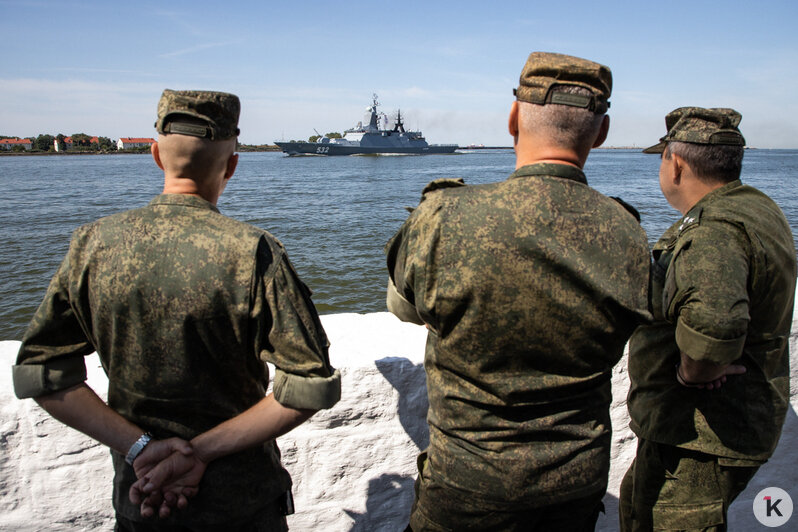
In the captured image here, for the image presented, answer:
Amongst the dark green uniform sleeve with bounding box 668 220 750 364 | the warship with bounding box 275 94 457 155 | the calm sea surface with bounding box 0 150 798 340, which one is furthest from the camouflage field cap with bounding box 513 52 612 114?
the warship with bounding box 275 94 457 155

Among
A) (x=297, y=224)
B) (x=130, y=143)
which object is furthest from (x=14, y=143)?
(x=297, y=224)

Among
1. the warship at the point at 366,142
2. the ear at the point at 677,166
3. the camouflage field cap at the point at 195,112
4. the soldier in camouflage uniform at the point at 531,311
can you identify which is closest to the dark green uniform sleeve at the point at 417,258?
the soldier in camouflage uniform at the point at 531,311

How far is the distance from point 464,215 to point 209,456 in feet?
2.43

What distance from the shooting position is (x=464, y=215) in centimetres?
114

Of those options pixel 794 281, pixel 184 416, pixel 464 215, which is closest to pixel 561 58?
pixel 464 215

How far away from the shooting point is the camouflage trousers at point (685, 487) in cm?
144

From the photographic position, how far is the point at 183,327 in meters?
1.07

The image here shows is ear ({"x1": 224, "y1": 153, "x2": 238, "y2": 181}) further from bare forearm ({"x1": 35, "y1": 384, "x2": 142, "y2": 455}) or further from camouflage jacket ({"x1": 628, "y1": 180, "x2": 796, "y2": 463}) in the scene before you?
camouflage jacket ({"x1": 628, "y1": 180, "x2": 796, "y2": 463})

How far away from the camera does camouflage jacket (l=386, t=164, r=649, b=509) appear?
43.4 inches

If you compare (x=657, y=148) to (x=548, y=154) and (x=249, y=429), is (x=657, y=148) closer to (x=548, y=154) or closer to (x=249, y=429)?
(x=548, y=154)

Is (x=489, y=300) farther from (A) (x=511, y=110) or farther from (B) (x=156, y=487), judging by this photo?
(B) (x=156, y=487)

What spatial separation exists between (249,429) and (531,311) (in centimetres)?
63

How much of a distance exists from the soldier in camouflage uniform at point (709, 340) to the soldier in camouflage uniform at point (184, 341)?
87 cm

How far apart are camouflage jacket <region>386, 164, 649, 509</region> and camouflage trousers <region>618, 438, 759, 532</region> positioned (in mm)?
418
